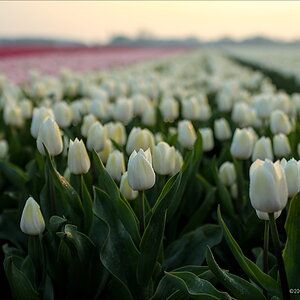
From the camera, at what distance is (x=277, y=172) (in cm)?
106

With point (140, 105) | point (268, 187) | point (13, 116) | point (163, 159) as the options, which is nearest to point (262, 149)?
point (163, 159)

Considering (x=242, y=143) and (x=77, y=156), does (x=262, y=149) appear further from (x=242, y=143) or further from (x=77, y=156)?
(x=77, y=156)

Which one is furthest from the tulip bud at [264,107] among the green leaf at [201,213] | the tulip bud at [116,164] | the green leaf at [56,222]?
the green leaf at [56,222]

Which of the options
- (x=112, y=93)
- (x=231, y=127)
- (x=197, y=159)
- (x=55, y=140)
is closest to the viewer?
(x=55, y=140)

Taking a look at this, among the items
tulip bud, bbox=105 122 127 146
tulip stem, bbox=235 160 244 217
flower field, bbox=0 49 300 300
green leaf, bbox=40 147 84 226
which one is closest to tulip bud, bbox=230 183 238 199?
flower field, bbox=0 49 300 300

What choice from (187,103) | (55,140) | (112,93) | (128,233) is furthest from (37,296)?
(112,93)

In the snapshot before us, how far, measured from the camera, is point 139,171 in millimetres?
1308

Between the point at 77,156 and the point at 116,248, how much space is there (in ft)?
1.10

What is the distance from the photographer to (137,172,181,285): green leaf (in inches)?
50.5

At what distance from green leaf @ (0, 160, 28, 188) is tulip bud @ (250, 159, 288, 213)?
1169mm

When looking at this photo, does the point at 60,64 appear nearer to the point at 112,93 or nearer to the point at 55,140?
the point at 112,93

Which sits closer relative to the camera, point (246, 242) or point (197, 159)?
point (246, 242)

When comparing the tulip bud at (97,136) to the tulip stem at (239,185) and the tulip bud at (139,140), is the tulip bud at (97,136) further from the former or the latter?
the tulip stem at (239,185)

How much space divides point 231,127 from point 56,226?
5.71ft
